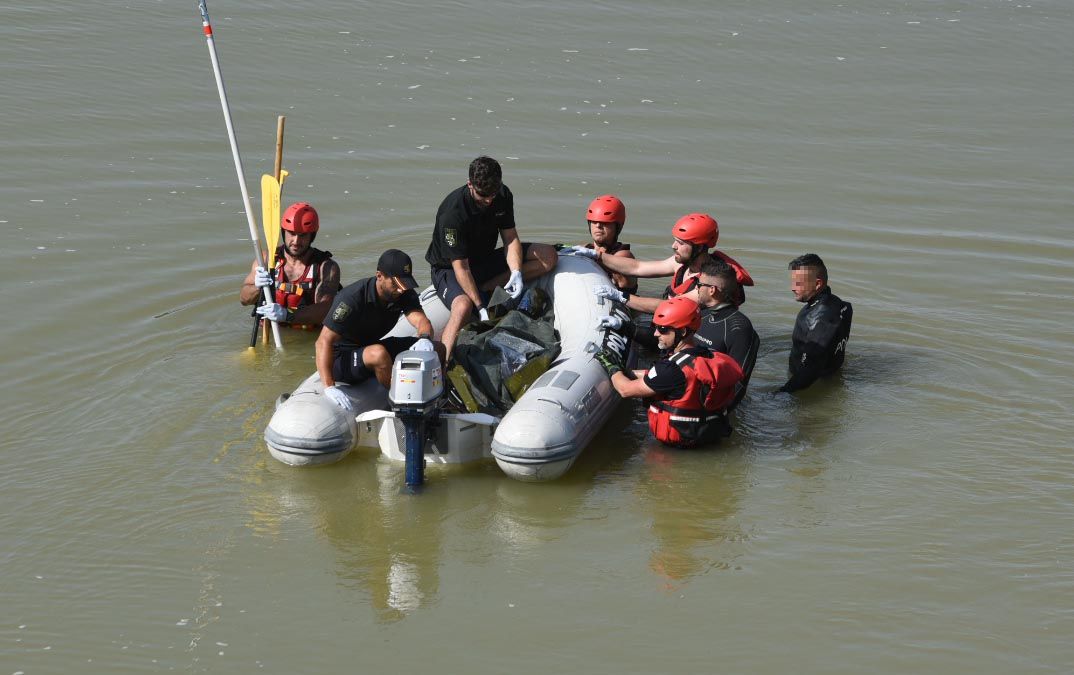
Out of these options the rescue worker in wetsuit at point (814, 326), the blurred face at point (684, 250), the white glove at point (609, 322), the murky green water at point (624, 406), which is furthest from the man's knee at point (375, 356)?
the rescue worker in wetsuit at point (814, 326)

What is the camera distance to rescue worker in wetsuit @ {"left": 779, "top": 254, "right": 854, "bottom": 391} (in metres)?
7.56

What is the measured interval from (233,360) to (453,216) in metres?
1.77

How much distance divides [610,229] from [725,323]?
157 cm

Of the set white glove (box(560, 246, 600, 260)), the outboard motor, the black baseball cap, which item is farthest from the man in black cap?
white glove (box(560, 246, 600, 260))

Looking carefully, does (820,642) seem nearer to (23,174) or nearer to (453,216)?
(453,216)

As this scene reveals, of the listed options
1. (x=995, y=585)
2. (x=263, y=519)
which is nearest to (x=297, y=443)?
(x=263, y=519)

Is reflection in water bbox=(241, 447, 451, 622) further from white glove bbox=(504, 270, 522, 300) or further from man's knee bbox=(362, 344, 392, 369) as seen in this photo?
white glove bbox=(504, 270, 522, 300)

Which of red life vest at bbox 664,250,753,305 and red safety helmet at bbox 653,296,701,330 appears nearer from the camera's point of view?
red safety helmet at bbox 653,296,701,330

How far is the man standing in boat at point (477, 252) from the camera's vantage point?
743 centimetres

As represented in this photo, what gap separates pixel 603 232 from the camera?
27.8ft

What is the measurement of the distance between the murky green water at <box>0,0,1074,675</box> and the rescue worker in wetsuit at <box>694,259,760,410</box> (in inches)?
18.3

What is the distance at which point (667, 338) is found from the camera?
673 cm

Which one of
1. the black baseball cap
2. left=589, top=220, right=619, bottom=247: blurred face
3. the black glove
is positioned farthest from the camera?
left=589, top=220, right=619, bottom=247: blurred face

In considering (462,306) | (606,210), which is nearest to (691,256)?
(606,210)
